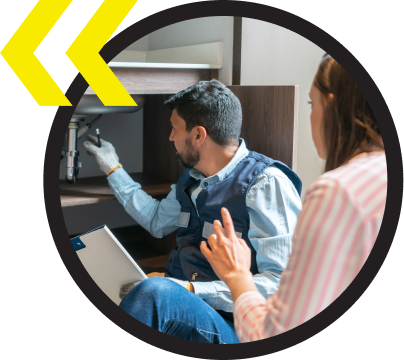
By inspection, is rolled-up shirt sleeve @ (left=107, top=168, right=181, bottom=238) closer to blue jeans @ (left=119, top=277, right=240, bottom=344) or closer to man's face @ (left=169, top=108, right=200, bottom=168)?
man's face @ (left=169, top=108, right=200, bottom=168)

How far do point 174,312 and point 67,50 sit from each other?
68 cm

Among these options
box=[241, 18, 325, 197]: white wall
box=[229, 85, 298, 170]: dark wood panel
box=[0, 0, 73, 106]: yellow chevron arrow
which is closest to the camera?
box=[0, 0, 73, 106]: yellow chevron arrow

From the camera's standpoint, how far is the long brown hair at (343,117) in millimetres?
858

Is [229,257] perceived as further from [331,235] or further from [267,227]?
[267,227]

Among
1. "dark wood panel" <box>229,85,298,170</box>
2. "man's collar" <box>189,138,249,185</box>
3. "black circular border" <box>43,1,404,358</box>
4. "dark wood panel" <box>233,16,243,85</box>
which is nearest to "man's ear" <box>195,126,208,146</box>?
"man's collar" <box>189,138,249,185</box>

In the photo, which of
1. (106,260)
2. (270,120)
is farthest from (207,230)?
(270,120)

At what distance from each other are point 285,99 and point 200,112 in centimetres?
28

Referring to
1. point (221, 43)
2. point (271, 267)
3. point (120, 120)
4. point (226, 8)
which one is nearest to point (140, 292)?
point (271, 267)

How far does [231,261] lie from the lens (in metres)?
0.86

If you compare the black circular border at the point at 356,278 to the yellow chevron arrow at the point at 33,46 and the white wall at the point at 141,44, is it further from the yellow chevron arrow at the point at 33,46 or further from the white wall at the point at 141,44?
the white wall at the point at 141,44

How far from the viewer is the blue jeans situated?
110 cm

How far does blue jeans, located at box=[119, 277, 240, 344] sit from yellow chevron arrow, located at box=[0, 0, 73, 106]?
0.54m

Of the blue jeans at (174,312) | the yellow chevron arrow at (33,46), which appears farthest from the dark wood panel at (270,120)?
the yellow chevron arrow at (33,46)

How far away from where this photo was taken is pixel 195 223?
1.48 metres
